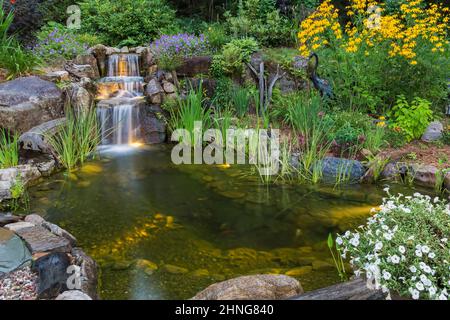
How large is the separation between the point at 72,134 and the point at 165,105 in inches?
79.3

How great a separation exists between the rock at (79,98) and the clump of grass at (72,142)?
44cm

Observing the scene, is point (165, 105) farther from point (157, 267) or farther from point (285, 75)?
point (157, 267)

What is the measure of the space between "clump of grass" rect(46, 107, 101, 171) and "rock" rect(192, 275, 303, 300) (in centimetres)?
370

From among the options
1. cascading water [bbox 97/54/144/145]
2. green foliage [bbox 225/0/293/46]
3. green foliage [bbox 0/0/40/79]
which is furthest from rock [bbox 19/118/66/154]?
green foliage [bbox 225/0/293/46]

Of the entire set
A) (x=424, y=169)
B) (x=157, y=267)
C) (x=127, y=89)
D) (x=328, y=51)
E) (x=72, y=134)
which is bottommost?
(x=157, y=267)

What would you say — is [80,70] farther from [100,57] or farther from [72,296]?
[72,296]

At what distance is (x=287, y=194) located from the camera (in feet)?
17.4

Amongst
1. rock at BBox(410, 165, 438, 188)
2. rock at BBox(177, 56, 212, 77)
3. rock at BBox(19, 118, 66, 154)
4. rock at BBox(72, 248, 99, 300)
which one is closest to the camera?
rock at BBox(72, 248, 99, 300)

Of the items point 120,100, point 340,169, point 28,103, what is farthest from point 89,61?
point 340,169

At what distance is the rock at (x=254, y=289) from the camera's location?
2.78 metres

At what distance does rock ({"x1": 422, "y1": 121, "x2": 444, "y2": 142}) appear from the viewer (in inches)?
266

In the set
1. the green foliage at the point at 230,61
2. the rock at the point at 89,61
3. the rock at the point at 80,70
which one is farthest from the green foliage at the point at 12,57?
the green foliage at the point at 230,61

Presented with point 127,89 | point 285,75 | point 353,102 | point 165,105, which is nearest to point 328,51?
point 285,75

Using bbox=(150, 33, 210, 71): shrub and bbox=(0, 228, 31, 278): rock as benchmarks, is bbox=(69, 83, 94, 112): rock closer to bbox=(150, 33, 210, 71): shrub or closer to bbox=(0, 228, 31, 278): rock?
bbox=(150, 33, 210, 71): shrub
